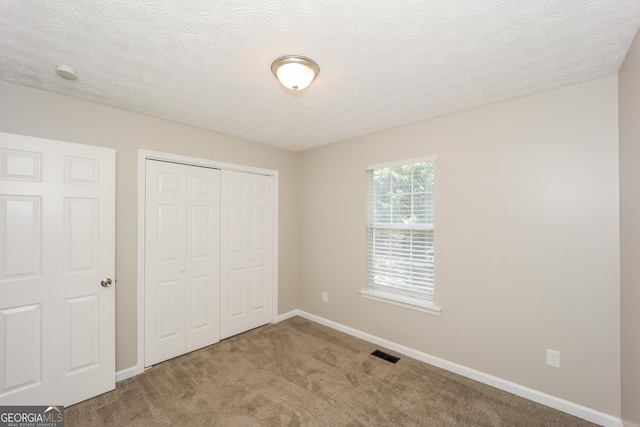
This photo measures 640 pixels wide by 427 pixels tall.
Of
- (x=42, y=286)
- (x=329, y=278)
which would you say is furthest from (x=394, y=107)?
(x=42, y=286)

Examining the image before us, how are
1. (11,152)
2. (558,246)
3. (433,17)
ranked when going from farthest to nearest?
(558,246)
(11,152)
(433,17)

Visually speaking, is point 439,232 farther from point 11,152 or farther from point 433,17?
point 11,152

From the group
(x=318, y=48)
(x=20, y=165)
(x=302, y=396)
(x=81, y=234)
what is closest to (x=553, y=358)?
(x=302, y=396)

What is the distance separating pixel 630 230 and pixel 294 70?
2308 mm

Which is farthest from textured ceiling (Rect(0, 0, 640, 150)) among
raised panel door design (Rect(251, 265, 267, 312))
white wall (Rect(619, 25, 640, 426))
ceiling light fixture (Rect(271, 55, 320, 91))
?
raised panel door design (Rect(251, 265, 267, 312))

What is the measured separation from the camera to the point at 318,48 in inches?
64.9

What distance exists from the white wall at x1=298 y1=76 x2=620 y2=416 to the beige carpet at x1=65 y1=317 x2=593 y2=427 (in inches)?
12.6

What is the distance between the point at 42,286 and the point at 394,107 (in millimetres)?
Result: 3217

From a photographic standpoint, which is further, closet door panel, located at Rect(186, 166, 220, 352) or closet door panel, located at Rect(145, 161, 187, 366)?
closet door panel, located at Rect(186, 166, 220, 352)

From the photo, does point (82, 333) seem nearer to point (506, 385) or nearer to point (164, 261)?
point (164, 261)

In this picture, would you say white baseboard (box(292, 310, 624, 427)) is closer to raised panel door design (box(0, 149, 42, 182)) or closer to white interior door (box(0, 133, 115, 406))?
white interior door (box(0, 133, 115, 406))

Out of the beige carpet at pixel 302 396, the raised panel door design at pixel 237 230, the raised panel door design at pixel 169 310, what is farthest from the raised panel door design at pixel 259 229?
the beige carpet at pixel 302 396

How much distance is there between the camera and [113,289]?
2445 mm

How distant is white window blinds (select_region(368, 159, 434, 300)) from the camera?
290 cm
